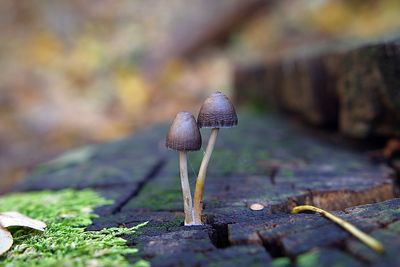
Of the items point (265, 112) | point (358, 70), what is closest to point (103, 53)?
point (265, 112)

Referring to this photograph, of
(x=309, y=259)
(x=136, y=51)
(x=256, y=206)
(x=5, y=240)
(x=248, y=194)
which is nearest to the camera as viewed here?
(x=309, y=259)

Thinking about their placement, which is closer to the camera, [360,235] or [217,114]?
[360,235]

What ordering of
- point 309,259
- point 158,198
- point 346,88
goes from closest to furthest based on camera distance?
point 309,259, point 158,198, point 346,88

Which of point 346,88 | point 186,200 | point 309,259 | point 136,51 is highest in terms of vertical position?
point 136,51

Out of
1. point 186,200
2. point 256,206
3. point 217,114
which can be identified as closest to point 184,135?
point 217,114

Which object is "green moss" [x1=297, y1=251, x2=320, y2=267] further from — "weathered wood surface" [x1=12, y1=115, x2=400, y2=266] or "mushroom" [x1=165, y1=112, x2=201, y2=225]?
"mushroom" [x1=165, y1=112, x2=201, y2=225]

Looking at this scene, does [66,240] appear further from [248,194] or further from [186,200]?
[248,194]
